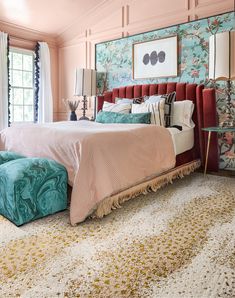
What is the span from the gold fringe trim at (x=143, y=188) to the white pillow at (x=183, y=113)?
545 mm

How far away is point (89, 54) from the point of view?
198 inches

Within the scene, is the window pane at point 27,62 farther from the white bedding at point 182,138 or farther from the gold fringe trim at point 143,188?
the gold fringe trim at point 143,188

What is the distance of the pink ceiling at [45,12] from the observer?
165 inches

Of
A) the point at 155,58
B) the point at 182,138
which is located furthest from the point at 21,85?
the point at 182,138

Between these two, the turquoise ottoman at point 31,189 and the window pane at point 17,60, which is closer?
the turquoise ottoman at point 31,189

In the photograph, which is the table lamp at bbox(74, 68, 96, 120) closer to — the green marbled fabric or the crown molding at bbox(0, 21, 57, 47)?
the crown molding at bbox(0, 21, 57, 47)

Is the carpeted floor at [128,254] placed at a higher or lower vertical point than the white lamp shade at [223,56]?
lower

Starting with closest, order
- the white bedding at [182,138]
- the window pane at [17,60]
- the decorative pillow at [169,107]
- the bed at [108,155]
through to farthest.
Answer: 1. the bed at [108,155]
2. the white bedding at [182,138]
3. the decorative pillow at [169,107]
4. the window pane at [17,60]

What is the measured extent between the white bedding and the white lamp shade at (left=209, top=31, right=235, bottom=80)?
74cm

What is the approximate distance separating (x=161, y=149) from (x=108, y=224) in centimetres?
109

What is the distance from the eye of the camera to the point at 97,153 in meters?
Result: 2.08

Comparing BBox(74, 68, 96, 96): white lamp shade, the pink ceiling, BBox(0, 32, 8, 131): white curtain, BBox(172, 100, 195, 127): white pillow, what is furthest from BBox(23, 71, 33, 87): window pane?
→ BBox(172, 100, 195, 127): white pillow

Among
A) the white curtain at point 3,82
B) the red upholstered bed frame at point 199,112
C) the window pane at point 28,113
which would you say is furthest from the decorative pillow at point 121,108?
the window pane at point 28,113

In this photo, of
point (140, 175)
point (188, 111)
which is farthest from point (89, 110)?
point (140, 175)
